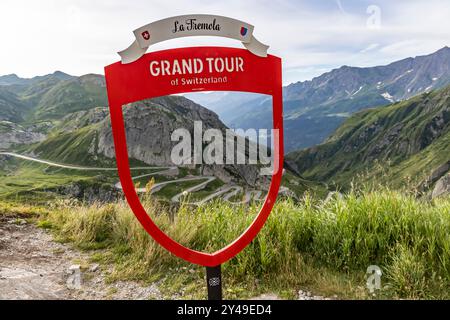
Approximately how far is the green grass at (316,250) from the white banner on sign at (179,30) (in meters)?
3.09

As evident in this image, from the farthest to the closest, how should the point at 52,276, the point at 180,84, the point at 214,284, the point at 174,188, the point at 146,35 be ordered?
1. the point at 174,188
2. the point at 52,276
3. the point at 214,284
4. the point at 180,84
5. the point at 146,35

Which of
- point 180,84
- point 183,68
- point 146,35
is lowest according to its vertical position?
point 180,84

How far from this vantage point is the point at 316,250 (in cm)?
564

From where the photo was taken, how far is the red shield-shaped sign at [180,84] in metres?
4.24

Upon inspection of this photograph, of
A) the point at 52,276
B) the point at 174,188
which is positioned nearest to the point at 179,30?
the point at 52,276

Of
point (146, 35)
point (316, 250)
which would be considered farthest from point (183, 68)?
point (316, 250)

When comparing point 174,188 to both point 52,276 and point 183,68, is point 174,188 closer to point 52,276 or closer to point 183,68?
point 52,276

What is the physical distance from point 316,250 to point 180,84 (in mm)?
3358

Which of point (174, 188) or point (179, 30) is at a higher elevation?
point (179, 30)

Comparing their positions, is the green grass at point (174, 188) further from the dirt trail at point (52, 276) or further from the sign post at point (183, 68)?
the sign post at point (183, 68)

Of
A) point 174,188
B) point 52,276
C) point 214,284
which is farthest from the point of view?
point 174,188

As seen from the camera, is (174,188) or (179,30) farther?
(174,188)

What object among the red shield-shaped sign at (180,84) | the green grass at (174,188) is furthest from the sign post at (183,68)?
the green grass at (174,188)
